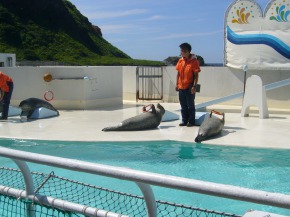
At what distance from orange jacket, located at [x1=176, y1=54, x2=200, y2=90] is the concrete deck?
93cm

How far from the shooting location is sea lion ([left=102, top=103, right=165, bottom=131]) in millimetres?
9180

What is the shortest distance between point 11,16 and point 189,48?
200 feet

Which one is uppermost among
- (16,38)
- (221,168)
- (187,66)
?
(16,38)

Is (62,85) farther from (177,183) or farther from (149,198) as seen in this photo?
(177,183)

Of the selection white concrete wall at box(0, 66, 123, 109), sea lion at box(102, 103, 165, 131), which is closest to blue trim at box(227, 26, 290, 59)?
white concrete wall at box(0, 66, 123, 109)

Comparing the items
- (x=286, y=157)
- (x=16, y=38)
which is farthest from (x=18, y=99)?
(x=16, y=38)

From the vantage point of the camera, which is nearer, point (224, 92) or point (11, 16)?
point (224, 92)

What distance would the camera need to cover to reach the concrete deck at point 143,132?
822 cm

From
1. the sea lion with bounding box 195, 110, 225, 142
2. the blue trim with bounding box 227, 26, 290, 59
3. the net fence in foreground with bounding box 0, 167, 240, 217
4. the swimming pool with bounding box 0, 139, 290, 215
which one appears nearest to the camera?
the net fence in foreground with bounding box 0, 167, 240, 217

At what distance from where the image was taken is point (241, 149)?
7.57 m

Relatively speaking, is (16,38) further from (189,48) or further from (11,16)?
(189,48)

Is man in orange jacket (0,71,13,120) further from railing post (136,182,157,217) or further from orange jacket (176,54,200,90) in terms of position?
railing post (136,182,157,217)

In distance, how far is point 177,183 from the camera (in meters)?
1.94

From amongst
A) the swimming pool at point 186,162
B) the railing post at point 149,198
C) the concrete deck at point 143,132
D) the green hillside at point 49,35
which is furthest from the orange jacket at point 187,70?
the green hillside at point 49,35
